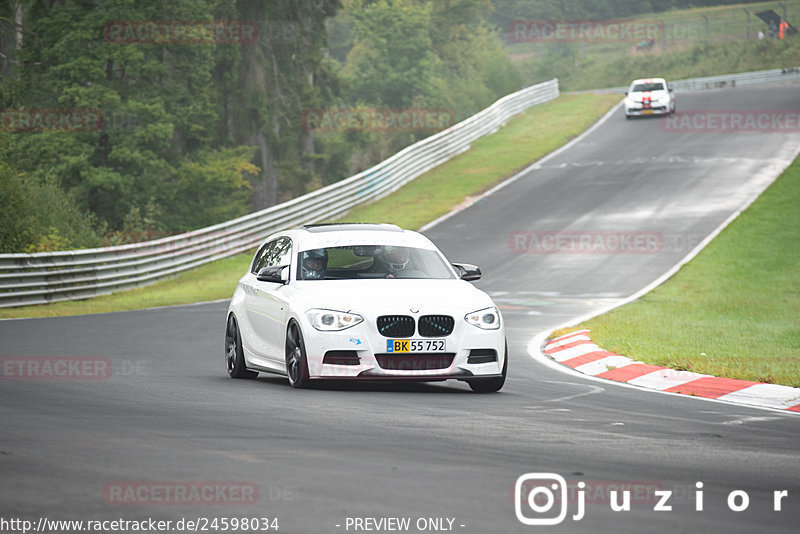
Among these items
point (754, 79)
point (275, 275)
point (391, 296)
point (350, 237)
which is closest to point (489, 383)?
point (391, 296)

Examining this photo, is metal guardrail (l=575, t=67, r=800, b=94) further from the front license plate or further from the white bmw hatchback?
the front license plate

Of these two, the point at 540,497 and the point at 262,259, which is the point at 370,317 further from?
the point at 540,497

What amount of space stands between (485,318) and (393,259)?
151 cm

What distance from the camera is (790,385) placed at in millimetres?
11906

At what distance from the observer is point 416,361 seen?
11266mm

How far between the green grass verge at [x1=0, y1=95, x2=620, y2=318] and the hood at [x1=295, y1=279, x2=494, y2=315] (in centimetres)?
1360

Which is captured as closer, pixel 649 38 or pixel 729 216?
pixel 729 216

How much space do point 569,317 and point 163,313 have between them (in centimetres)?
766

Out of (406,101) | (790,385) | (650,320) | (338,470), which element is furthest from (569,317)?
(406,101)

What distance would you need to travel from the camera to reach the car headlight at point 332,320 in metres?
11.2

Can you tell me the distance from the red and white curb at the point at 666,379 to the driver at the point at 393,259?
2.67 meters

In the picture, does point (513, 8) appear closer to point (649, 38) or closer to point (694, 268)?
point (649, 38)

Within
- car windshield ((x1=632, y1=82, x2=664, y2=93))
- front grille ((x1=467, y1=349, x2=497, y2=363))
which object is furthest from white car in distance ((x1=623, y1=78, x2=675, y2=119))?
front grille ((x1=467, y1=349, x2=497, y2=363))

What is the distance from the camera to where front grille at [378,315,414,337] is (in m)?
11.2
